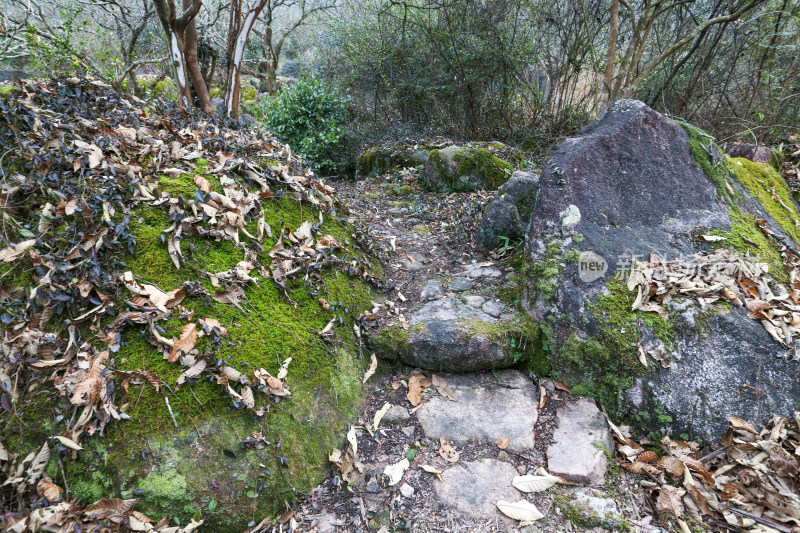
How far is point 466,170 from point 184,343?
168 inches

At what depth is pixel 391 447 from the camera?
7.82 ft

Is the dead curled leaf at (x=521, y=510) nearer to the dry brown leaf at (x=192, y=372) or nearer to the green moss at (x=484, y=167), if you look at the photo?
the dry brown leaf at (x=192, y=372)

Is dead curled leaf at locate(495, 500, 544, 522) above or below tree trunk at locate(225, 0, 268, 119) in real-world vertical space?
below

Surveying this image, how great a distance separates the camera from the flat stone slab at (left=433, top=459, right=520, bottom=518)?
6.84ft

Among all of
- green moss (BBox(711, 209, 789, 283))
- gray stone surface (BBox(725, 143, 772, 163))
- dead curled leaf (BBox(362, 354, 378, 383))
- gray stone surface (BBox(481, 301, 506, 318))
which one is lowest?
dead curled leaf (BBox(362, 354, 378, 383))

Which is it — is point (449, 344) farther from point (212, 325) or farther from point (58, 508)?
point (58, 508)

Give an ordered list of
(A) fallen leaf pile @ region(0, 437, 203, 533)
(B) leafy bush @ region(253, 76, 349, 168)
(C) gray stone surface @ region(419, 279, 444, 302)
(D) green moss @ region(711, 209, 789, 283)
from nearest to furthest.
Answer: (A) fallen leaf pile @ region(0, 437, 203, 533), (D) green moss @ region(711, 209, 789, 283), (C) gray stone surface @ region(419, 279, 444, 302), (B) leafy bush @ region(253, 76, 349, 168)

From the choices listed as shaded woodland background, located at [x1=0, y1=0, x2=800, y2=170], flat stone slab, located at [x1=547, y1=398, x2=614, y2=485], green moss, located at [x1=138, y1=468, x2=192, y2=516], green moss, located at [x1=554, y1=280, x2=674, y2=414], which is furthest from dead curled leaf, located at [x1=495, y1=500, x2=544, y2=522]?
shaded woodland background, located at [x1=0, y1=0, x2=800, y2=170]

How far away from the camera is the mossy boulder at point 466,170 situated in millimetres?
5332

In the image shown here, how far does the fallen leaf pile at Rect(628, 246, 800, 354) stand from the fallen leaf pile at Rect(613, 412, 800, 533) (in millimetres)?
619

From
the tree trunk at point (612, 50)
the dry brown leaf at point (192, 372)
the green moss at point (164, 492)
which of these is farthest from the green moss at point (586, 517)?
the tree trunk at point (612, 50)

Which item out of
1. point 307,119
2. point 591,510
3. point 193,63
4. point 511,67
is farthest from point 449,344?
point 511,67

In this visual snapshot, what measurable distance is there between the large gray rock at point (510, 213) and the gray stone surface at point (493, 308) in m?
0.97

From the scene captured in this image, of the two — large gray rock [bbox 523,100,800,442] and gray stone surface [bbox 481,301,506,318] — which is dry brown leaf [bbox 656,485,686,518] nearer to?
large gray rock [bbox 523,100,800,442]
